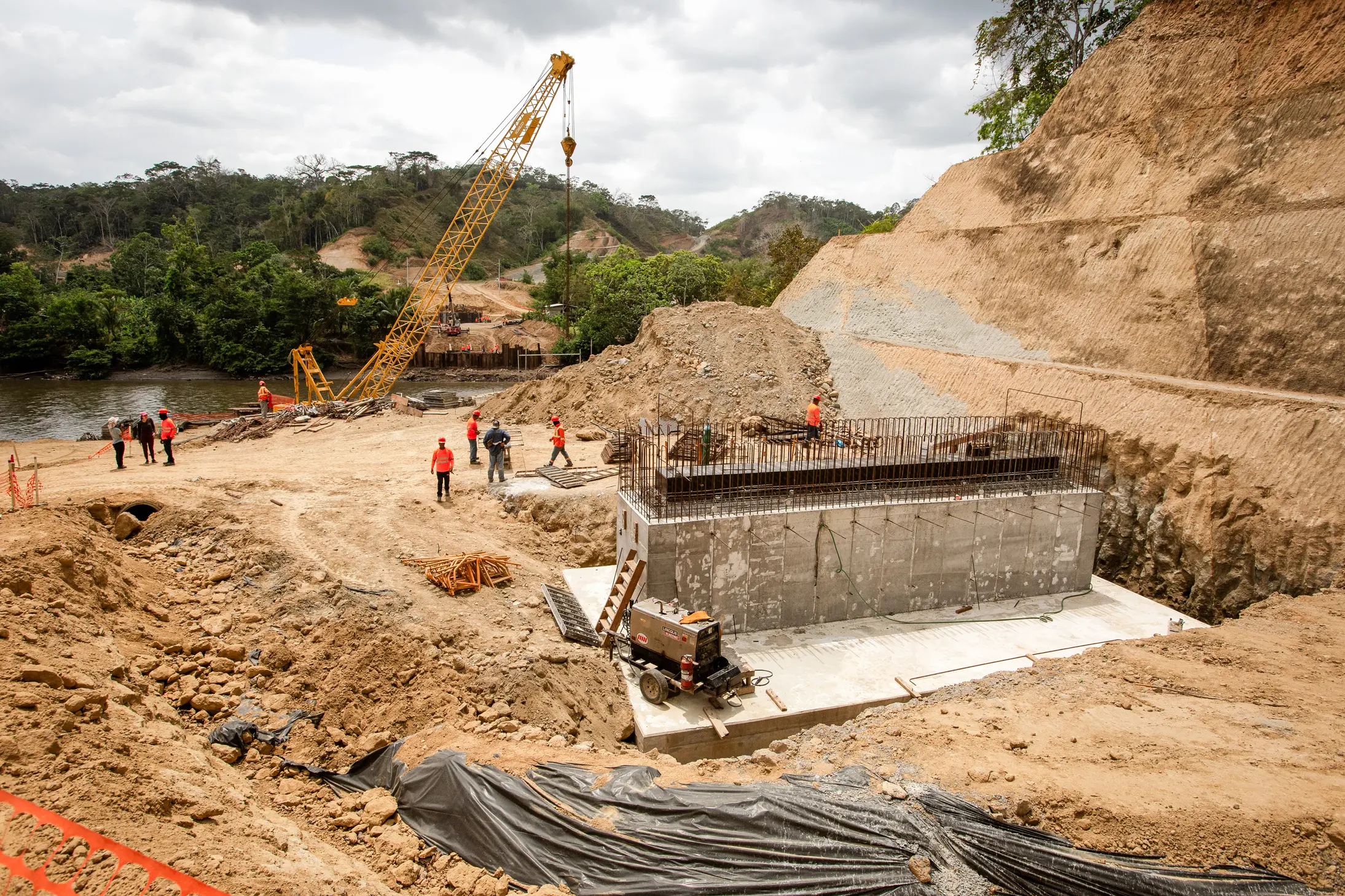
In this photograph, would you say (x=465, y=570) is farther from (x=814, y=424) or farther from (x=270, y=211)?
(x=270, y=211)

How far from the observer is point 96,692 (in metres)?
6.25

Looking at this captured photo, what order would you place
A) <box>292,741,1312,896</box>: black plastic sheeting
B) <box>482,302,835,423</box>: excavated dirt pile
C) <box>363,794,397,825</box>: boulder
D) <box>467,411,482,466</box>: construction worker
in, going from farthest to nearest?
<box>482,302,835,423</box>: excavated dirt pile, <box>467,411,482,466</box>: construction worker, <box>363,794,397,825</box>: boulder, <box>292,741,1312,896</box>: black plastic sheeting

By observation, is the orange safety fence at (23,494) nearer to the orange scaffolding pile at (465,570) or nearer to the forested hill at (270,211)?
the orange scaffolding pile at (465,570)

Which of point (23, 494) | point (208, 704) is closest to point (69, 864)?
point (208, 704)

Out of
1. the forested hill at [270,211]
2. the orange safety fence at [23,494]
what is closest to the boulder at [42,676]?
the orange safety fence at [23,494]

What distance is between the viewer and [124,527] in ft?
37.7

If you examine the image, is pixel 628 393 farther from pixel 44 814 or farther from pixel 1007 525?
pixel 44 814

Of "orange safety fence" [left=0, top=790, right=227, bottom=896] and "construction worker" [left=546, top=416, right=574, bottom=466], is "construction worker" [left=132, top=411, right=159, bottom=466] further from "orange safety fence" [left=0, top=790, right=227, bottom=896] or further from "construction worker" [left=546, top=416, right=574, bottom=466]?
"orange safety fence" [left=0, top=790, right=227, bottom=896]

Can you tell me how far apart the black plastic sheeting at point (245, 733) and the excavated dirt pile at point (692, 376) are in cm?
1528

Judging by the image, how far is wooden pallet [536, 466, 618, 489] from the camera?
51.2 feet

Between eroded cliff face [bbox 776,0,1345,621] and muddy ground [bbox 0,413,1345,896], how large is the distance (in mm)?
2344

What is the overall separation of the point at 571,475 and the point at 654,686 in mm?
7200

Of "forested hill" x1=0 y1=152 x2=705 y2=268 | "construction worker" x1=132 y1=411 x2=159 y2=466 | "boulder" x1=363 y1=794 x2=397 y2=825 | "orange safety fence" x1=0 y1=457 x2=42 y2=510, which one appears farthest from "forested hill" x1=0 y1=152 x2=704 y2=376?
"boulder" x1=363 y1=794 x2=397 y2=825

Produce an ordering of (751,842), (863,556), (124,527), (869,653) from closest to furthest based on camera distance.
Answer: (751,842) < (869,653) < (124,527) < (863,556)
